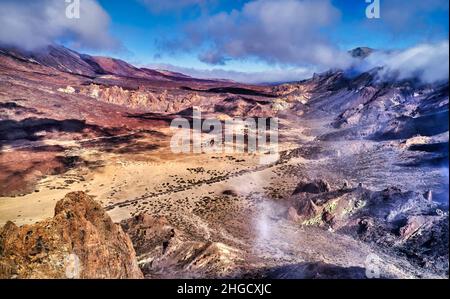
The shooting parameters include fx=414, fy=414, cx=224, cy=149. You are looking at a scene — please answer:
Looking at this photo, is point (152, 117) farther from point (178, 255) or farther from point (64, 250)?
point (64, 250)

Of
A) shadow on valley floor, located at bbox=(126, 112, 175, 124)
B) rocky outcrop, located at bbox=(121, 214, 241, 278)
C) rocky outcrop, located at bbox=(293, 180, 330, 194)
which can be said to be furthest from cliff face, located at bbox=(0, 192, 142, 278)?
shadow on valley floor, located at bbox=(126, 112, 175, 124)

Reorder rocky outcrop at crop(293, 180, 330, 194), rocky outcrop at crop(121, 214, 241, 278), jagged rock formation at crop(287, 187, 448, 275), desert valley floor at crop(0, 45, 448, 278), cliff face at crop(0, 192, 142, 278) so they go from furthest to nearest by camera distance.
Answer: rocky outcrop at crop(293, 180, 330, 194) → jagged rock formation at crop(287, 187, 448, 275) → desert valley floor at crop(0, 45, 448, 278) → rocky outcrop at crop(121, 214, 241, 278) → cliff face at crop(0, 192, 142, 278)

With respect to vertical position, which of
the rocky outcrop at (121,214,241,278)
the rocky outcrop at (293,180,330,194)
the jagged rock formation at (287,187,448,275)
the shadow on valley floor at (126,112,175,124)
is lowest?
the rocky outcrop at (121,214,241,278)

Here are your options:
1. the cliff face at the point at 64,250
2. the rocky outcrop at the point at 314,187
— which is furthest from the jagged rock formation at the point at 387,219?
the cliff face at the point at 64,250

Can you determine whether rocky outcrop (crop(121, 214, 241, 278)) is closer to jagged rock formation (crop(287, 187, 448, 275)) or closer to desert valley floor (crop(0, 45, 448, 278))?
desert valley floor (crop(0, 45, 448, 278))

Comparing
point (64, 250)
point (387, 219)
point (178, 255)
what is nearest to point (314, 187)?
point (387, 219)

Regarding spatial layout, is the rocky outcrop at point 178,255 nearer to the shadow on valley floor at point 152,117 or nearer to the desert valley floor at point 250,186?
the desert valley floor at point 250,186

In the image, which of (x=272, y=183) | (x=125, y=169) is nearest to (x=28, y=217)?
(x=125, y=169)
